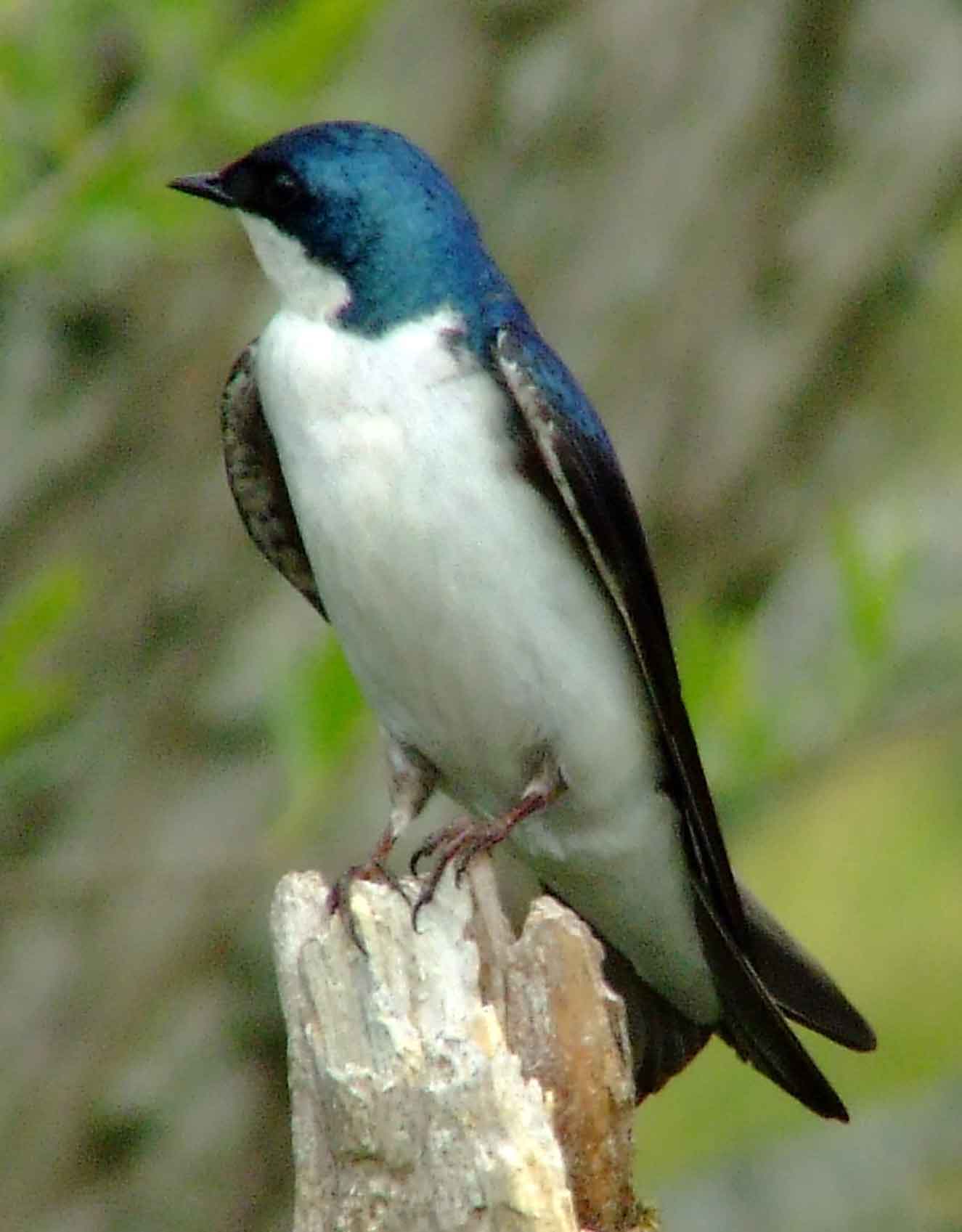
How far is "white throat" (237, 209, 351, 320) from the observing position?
7.75ft

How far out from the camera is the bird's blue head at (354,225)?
2355 millimetres

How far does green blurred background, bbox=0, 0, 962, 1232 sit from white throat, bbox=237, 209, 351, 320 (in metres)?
0.64

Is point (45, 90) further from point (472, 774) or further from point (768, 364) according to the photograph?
point (768, 364)

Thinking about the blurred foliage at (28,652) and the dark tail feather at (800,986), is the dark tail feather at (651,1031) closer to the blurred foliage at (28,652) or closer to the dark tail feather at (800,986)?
the dark tail feather at (800,986)

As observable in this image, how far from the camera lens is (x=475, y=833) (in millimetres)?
2309

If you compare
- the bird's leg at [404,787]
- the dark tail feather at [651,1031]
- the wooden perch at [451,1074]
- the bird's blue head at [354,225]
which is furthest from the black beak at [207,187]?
the dark tail feather at [651,1031]

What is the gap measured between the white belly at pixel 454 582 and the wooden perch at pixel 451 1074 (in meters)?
0.38

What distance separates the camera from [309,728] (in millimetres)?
2523

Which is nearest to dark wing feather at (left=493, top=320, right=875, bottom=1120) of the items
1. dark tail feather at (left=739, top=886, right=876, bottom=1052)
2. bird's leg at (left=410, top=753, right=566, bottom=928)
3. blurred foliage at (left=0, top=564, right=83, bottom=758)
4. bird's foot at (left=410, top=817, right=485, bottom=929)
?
dark tail feather at (left=739, top=886, right=876, bottom=1052)

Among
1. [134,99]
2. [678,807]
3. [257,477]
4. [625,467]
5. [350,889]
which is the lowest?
[350,889]

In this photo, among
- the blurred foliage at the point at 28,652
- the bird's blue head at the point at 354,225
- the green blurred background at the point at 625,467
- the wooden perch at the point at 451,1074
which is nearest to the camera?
the wooden perch at the point at 451,1074

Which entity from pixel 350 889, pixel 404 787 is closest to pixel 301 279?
pixel 404 787

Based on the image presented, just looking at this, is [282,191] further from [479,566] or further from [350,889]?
[350,889]

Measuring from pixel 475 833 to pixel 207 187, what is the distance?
0.63 m
